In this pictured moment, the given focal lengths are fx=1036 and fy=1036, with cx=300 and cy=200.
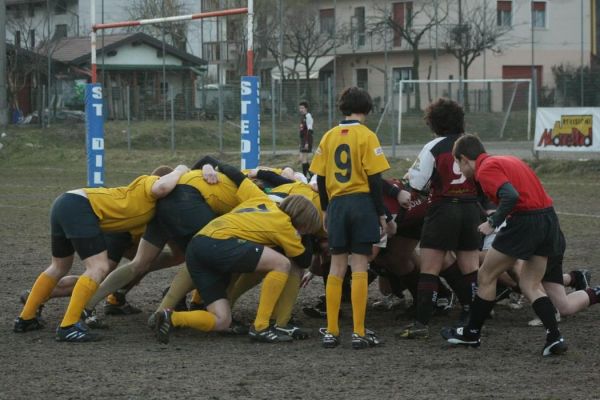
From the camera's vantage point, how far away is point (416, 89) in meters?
36.0

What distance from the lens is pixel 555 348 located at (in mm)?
6973

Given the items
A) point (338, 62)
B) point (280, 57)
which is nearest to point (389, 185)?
point (280, 57)

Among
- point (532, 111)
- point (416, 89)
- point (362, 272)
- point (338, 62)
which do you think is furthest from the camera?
point (338, 62)

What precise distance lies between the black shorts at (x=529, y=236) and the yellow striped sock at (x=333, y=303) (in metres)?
1.20

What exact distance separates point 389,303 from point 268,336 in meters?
1.96

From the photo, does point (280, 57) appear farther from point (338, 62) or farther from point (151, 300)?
point (151, 300)

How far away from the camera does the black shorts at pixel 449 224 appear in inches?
304

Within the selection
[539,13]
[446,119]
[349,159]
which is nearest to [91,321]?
[349,159]

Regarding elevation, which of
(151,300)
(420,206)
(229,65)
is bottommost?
(151,300)

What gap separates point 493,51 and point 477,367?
3675 centimetres

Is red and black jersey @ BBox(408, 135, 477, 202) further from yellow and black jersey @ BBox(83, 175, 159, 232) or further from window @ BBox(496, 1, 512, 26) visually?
window @ BBox(496, 1, 512, 26)

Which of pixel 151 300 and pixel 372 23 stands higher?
pixel 372 23

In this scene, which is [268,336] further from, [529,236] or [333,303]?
[529,236]

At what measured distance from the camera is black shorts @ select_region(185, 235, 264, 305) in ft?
24.8
